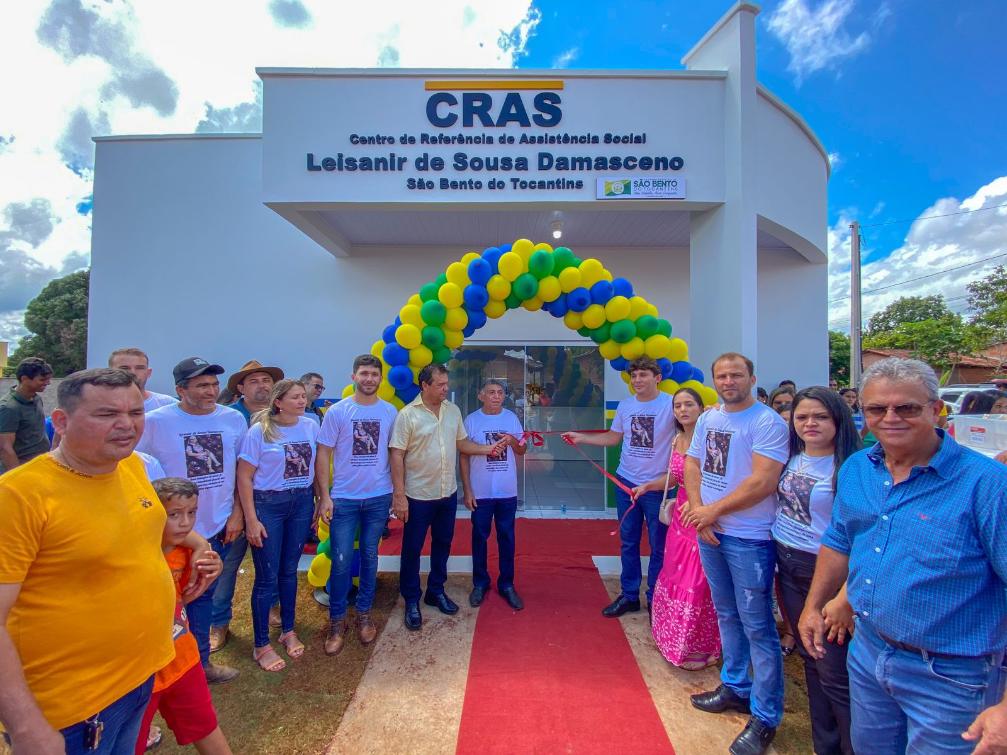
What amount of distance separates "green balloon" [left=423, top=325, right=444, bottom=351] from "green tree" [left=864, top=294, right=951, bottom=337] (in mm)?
A: 39080

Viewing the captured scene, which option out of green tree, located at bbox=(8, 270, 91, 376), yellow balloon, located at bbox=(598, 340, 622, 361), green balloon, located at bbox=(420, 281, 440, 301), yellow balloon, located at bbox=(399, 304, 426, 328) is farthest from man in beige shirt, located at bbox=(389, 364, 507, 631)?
green tree, located at bbox=(8, 270, 91, 376)

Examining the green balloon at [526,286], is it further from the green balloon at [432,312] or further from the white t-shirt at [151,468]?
the white t-shirt at [151,468]

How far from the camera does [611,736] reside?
2.37 metres

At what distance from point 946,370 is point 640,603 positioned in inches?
1048

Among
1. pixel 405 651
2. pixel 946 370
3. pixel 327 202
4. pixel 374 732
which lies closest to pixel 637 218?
pixel 327 202

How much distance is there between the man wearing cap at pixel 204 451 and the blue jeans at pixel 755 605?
275 cm

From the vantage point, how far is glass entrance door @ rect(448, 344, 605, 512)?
6617mm

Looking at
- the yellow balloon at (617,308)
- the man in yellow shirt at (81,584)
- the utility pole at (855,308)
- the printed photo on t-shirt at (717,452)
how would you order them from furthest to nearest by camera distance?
the utility pole at (855,308) < the yellow balloon at (617,308) < the printed photo on t-shirt at (717,452) < the man in yellow shirt at (81,584)

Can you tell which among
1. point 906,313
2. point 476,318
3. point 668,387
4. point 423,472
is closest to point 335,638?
point 423,472

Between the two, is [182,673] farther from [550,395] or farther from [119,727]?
[550,395]

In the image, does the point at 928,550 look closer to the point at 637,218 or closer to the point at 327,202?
the point at 637,218

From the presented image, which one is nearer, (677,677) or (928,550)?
(928,550)

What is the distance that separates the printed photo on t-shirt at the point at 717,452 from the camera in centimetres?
244

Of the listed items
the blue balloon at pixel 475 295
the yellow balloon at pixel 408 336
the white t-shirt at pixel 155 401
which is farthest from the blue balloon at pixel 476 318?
the white t-shirt at pixel 155 401
